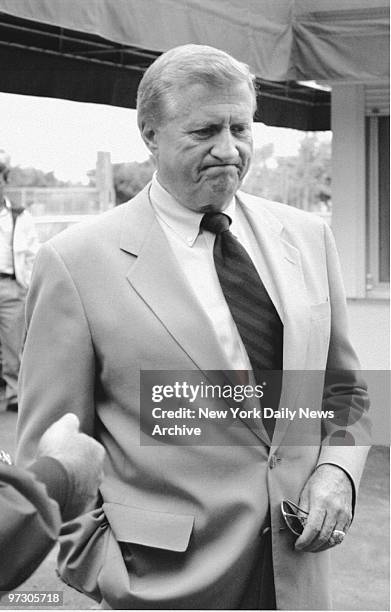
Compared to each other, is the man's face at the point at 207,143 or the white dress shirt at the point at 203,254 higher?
the man's face at the point at 207,143

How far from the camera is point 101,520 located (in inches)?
94.3

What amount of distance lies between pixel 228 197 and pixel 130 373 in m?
0.48

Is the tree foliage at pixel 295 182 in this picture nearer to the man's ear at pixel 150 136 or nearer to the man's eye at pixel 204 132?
the man's ear at pixel 150 136

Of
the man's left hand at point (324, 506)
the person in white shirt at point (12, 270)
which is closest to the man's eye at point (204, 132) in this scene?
the man's left hand at point (324, 506)

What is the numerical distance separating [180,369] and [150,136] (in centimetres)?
61

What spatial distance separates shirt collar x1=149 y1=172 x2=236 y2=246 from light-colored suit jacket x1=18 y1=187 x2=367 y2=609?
3.2 inches

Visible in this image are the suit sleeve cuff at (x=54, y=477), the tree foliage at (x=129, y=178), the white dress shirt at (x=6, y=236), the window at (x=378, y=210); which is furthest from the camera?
the tree foliage at (x=129, y=178)

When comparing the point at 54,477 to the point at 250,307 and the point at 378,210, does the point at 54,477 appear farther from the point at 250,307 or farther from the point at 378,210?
the point at 378,210

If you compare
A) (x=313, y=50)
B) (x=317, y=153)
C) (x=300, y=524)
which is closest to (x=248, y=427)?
(x=300, y=524)

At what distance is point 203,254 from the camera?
251 cm

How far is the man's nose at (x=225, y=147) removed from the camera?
2.41 meters

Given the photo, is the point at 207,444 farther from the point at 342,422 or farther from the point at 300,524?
the point at 342,422

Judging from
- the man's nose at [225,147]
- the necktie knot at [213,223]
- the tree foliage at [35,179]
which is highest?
the tree foliage at [35,179]

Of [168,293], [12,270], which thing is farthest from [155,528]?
[12,270]
